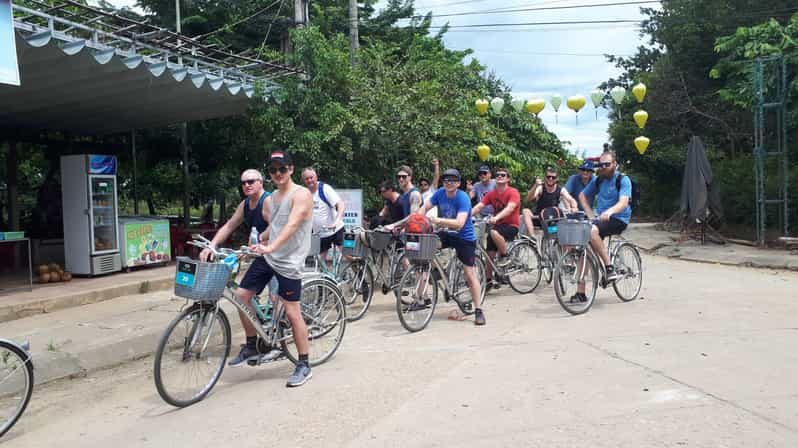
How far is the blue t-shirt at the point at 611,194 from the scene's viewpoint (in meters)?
8.02

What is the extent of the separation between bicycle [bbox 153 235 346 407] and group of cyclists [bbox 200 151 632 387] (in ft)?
0.46

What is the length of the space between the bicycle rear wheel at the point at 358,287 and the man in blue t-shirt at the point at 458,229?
44.7 inches

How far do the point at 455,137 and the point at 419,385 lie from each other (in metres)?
9.21

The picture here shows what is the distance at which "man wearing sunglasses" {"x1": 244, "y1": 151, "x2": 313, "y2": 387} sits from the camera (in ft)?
16.9

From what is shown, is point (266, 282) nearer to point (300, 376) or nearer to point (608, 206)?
point (300, 376)

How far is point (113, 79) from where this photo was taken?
32.7ft

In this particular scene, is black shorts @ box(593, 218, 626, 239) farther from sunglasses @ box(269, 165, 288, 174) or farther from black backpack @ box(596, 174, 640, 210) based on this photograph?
sunglasses @ box(269, 165, 288, 174)

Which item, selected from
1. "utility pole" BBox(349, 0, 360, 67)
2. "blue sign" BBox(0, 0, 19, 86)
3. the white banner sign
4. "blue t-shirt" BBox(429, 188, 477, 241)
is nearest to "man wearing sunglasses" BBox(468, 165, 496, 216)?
the white banner sign

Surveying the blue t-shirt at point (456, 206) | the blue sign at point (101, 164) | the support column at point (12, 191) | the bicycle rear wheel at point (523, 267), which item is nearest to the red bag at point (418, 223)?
the blue t-shirt at point (456, 206)

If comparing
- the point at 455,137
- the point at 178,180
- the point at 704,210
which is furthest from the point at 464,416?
the point at 178,180

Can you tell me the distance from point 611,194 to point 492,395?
4.32 meters

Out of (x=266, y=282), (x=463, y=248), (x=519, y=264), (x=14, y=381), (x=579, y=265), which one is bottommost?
(x=14, y=381)

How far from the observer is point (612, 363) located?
5535 millimetres

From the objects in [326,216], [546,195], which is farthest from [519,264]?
[326,216]
